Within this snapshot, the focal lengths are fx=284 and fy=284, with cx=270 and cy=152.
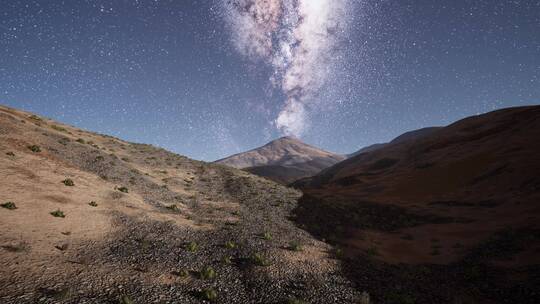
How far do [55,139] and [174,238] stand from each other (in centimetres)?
2492

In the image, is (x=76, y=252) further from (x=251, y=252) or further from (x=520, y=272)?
(x=520, y=272)

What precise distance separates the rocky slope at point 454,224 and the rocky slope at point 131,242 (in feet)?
12.0

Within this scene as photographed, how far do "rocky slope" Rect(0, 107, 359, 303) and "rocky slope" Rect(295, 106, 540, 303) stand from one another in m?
3.67

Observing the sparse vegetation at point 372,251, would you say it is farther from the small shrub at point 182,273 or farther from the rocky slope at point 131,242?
the small shrub at point 182,273

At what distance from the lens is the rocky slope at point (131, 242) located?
11.6 m

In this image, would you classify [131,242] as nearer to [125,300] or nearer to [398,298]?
[125,300]

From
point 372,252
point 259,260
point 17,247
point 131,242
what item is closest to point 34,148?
point 17,247

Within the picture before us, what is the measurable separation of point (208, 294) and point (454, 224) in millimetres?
29023

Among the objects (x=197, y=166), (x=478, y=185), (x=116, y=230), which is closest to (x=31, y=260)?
(x=116, y=230)

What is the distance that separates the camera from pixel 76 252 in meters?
13.9

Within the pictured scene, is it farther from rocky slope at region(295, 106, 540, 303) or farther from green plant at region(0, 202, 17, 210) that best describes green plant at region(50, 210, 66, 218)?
rocky slope at region(295, 106, 540, 303)

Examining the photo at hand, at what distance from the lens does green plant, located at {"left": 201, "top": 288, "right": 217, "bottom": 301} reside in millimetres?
11688

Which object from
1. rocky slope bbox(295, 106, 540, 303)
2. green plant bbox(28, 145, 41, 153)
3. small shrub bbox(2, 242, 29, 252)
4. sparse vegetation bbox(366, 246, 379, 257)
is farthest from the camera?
green plant bbox(28, 145, 41, 153)

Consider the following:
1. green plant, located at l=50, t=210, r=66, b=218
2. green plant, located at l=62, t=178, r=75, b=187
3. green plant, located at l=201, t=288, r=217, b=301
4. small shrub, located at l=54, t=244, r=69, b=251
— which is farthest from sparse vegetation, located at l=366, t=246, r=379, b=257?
green plant, located at l=62, t=178, r=75, b=187
